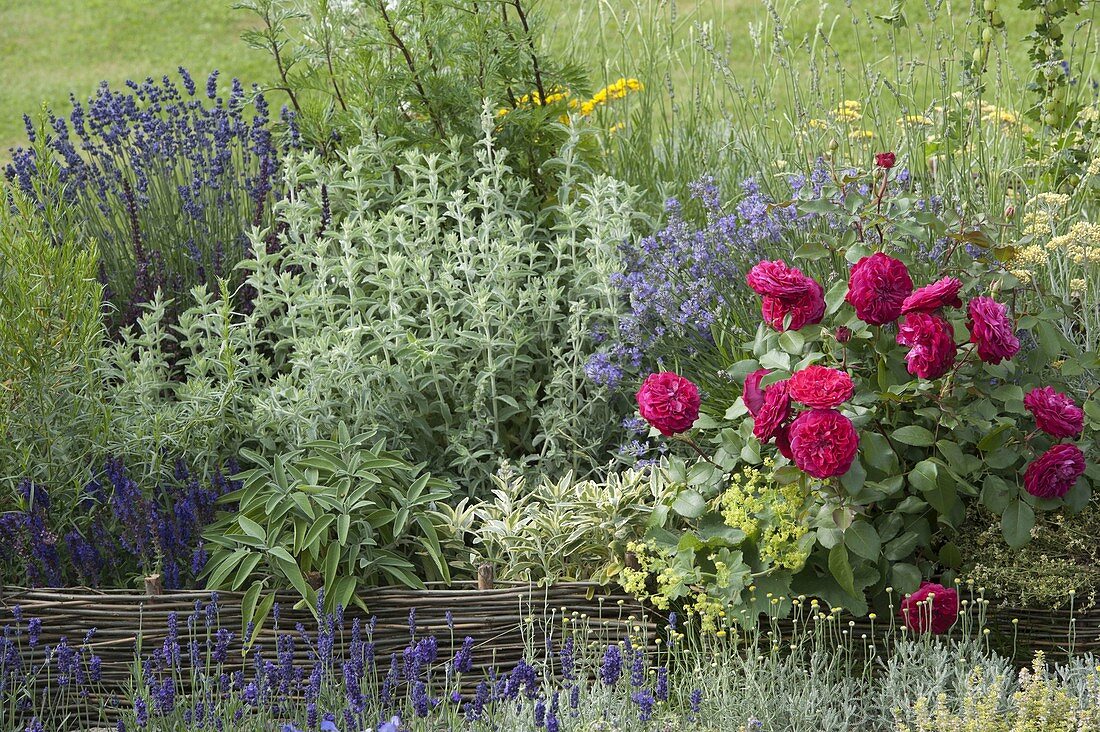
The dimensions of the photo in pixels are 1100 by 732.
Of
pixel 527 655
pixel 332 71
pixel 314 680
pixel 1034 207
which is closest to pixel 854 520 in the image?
pixel 527 655

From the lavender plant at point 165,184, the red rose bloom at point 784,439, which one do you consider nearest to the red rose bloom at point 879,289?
the red rose bloom at point 784,439

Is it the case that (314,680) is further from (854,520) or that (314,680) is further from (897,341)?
(897,341)

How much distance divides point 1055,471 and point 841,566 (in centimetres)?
60

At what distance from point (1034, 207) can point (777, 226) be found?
1054 mm

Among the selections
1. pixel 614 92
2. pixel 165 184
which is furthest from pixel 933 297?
pixel 165 184

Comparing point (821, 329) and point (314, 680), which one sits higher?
point (821, 329)

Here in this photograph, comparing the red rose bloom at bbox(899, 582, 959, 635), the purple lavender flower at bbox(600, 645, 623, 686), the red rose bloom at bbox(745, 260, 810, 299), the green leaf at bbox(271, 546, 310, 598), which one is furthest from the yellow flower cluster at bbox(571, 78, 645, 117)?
the purple lavender flower at bbox(600, 645, 623, 686)

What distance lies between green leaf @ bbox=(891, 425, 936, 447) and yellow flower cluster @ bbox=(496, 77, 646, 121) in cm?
201

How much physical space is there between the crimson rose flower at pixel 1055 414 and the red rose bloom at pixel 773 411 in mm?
685

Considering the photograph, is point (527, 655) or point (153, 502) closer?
point (527, 655)

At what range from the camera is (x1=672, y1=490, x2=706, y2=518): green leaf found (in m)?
3.00

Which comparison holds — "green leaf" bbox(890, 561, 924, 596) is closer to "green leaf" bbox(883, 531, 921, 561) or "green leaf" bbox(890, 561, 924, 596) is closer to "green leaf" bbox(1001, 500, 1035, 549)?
"green leaf" bbox(883, 531, 921, 561)

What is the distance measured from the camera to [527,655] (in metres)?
2.96

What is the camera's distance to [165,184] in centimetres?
485
